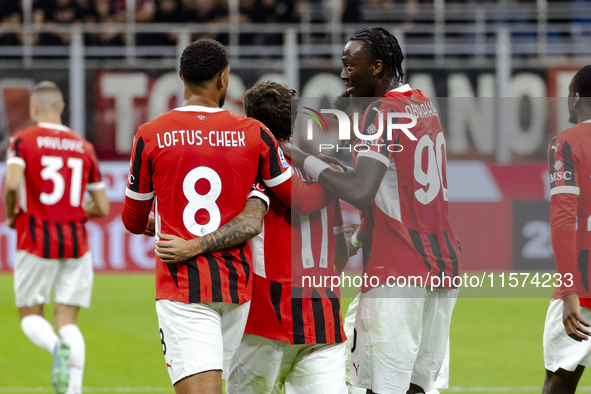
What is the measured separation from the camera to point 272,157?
3.59 m

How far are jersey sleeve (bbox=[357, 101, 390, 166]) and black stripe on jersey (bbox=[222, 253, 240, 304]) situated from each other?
2.35ft

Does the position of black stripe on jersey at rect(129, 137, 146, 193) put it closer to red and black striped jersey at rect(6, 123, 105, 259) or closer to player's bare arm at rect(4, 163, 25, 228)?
player's bare arm at rect(4, 163, 25, 228)

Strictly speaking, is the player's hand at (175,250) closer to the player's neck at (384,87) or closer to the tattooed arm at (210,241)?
the tattooed arm at (210,241)

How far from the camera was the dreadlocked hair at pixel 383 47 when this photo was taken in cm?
372

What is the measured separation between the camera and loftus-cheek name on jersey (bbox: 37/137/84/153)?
6559 mm

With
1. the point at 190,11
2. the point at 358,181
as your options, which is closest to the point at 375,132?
the point at 358,181

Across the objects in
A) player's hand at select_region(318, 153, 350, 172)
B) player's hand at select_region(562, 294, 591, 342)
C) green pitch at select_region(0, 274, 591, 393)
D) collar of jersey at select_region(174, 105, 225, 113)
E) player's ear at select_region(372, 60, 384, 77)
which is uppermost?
player's ear at select_region(372, 60, 384, 77)

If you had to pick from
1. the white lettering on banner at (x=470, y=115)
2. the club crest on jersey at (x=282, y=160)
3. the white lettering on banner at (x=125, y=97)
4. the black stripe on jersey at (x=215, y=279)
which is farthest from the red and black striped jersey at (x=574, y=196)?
the white lettering on banner at (x=125, y=97)

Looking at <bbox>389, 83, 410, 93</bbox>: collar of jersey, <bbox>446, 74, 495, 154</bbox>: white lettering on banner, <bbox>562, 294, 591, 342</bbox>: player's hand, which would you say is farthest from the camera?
<bbox>446, 74, 495, 154</bbox>: white lettering on banner

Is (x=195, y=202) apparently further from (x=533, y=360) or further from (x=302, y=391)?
(x=533, y=360)

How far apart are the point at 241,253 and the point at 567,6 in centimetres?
1441

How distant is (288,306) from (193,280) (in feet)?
1.44

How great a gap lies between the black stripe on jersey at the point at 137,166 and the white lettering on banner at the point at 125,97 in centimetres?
1063

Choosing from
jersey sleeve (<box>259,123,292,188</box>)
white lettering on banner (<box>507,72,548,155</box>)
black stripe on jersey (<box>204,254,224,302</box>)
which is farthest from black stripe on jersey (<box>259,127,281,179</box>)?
white lettering on banner (<box>507,72,548,155</box>)
